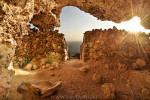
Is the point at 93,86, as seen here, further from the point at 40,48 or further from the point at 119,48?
the point at 40,48

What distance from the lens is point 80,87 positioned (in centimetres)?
315

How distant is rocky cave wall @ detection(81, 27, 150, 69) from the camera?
4527 mm

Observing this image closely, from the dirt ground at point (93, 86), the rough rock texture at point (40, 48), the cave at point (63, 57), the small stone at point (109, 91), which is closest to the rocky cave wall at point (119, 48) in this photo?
the cave at point (63, 57)

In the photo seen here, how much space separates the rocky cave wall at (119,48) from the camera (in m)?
4.53

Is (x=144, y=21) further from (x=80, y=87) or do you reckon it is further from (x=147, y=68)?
(x=80, y=87)

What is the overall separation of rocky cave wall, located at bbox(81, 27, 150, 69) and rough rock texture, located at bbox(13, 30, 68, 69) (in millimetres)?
2869

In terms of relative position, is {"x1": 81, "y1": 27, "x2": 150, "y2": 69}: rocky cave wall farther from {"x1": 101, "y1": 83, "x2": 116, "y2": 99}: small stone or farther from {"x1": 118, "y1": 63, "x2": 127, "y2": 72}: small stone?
{"x1": 101, "y1": 83, "x2": 116, "y2": 99}: small stone

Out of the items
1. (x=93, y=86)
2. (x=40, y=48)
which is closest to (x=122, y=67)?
(x=93, y=86)

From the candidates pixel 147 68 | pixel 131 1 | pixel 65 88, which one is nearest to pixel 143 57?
A: pixel 147 68

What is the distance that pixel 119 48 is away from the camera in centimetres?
517

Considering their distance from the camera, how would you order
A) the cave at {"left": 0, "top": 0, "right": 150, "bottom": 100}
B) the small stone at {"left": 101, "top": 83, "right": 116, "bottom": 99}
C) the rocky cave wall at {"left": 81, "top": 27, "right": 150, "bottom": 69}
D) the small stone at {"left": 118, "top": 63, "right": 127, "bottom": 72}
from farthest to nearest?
the rocky cave wall at {"left": 81, "top": 27, "right": 150, "bottom": 69}
the small stone at {"left": 118, "top": 63, "right": 127, "bottom": 72}
the small stone at {"left": 101, "top": 83, "right": 116, "bottom": 99}
the cave at {"left": 0, "top": 0, "right": 150, "bottom": 100}

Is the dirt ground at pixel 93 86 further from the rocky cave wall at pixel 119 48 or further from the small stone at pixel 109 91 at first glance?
→ the rocky cave wall at pixel 119 48

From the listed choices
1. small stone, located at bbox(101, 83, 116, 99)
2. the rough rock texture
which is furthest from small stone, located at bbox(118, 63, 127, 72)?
the rough rock texture

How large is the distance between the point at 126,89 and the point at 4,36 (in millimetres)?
4632
